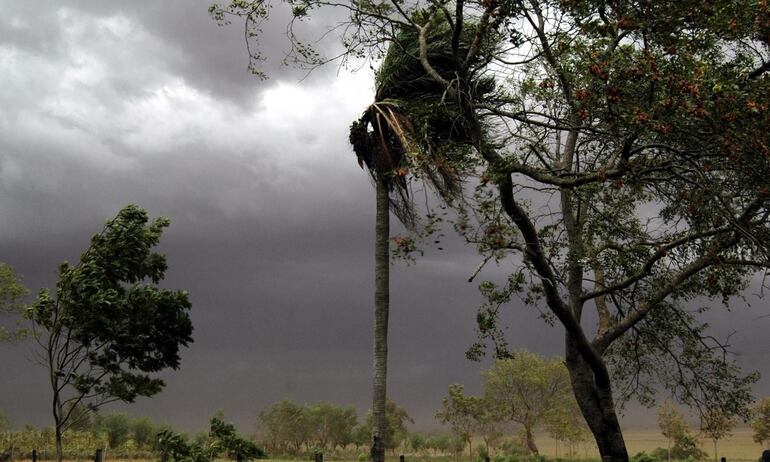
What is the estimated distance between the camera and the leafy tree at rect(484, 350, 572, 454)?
52562mm

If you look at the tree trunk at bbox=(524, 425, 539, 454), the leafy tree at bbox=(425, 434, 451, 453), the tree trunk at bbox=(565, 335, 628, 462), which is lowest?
the leafy tree at bbox=(425, 434, 451, 453)

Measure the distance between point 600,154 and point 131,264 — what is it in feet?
54.7

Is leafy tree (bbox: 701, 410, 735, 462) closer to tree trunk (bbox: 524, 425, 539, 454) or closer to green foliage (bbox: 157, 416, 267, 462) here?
green foliage (bbox: 157, 416, 267, 462)

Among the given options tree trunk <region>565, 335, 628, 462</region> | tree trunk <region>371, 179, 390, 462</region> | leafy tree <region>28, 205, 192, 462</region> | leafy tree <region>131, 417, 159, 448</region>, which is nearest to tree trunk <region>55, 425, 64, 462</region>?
leafy tree <region>28, 205, 192, 462</region>

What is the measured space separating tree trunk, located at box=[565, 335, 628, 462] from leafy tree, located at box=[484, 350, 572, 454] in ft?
116

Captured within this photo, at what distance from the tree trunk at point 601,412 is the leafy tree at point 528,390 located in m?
35.4

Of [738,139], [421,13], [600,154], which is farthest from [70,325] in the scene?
[738,139]

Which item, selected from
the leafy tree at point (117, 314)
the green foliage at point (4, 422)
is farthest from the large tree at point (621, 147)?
the green foliage at point (4, 422)

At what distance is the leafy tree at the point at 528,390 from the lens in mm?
52562

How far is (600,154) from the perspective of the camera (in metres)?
15.2

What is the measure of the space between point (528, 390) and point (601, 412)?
122 feet

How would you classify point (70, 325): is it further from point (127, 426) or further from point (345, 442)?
point (345, 442)

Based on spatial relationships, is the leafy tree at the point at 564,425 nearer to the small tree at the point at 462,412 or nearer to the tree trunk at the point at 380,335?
the small tree at the point at 462,412

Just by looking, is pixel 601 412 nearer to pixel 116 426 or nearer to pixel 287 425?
pixel 116 426
